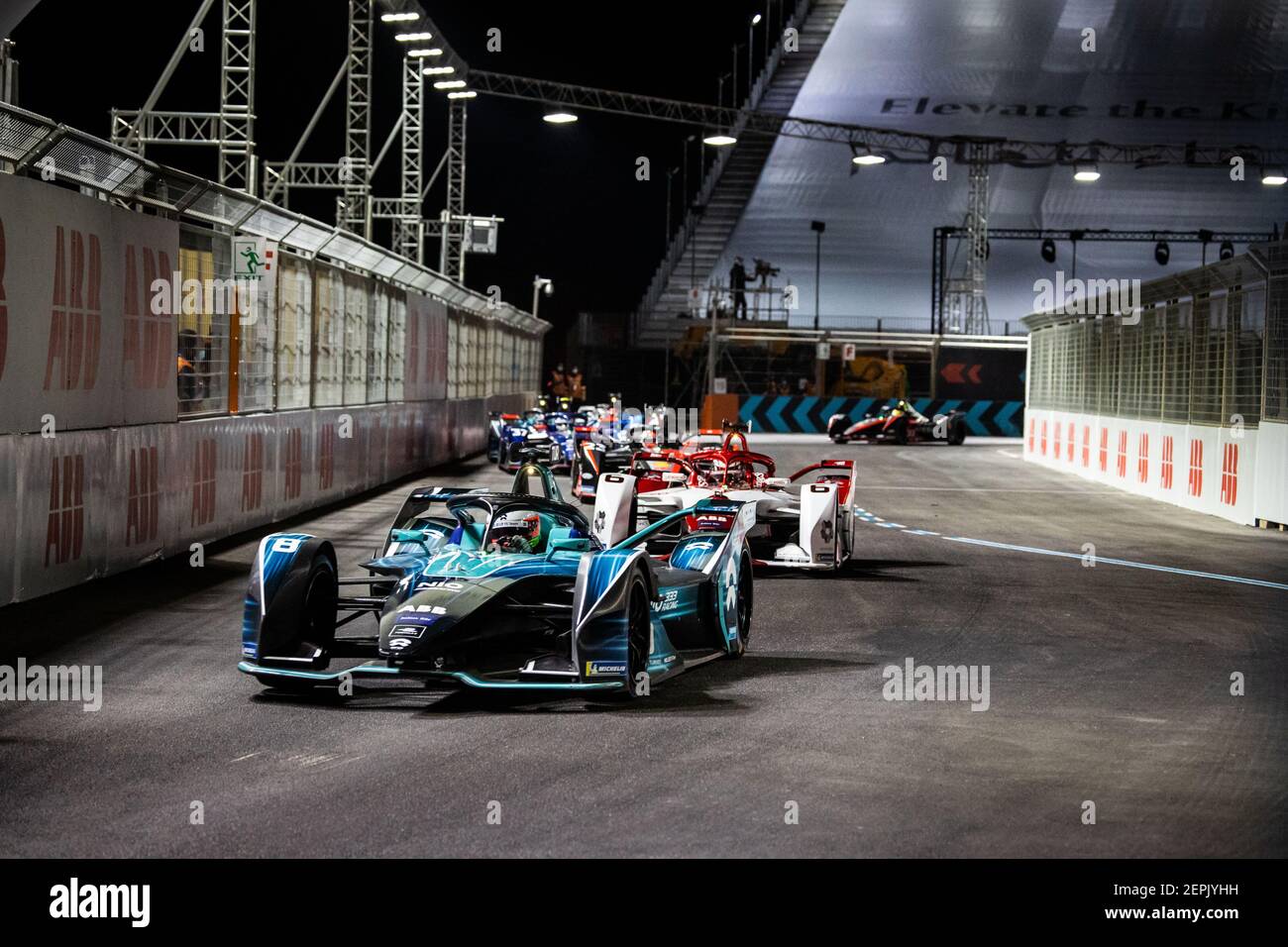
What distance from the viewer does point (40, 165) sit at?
11391 millimetres

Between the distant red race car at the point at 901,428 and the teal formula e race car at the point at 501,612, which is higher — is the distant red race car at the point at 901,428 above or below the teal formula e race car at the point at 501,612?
above

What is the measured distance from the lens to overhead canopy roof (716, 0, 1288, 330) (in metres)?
60.2

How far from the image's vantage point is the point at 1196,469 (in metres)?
22.3

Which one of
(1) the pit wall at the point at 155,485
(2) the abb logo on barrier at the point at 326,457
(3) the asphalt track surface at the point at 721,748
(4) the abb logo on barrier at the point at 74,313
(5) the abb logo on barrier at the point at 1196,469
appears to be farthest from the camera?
(5) the abb logo on barrier at the point at 1196,469

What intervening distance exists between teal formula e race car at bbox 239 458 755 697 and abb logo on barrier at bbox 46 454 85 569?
3376mm

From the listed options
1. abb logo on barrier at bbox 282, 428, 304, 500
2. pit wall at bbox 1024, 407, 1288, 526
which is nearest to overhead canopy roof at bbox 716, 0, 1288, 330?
pit wall at bbox 1024, 407, 1288, 526

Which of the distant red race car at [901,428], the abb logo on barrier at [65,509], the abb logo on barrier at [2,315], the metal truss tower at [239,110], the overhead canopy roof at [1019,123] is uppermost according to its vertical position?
the overhead canopy roof at [1019,123]

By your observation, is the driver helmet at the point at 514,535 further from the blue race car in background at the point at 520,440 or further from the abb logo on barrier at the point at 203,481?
the blue race car in background at the point at 520,440

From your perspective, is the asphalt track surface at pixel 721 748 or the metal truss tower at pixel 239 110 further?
the metal truss tower at pixel 239 110

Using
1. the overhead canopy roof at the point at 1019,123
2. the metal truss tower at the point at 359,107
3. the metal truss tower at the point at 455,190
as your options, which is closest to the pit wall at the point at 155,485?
the metal truss tower at the point at 359,107

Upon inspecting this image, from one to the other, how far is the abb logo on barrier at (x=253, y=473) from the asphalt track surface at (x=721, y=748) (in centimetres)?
430

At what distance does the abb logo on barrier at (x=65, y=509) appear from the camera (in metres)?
11.3
